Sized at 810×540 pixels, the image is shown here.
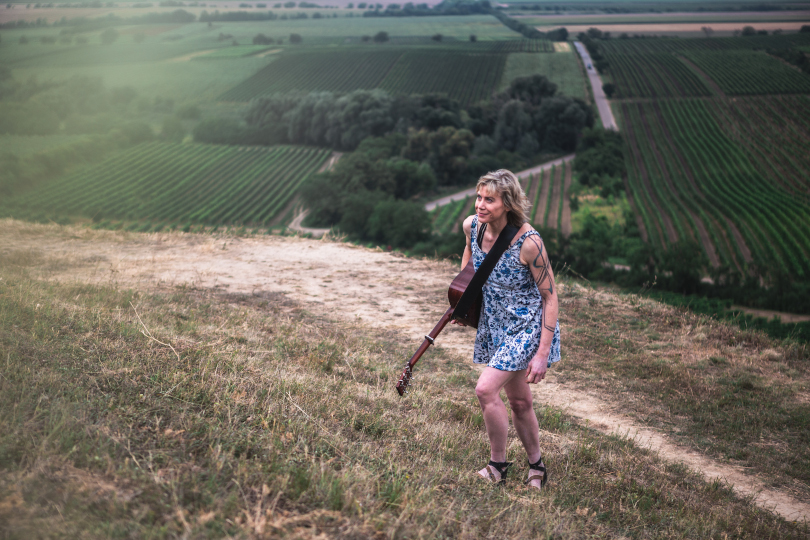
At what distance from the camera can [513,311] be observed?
151 inches

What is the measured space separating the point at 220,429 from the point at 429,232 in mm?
46648

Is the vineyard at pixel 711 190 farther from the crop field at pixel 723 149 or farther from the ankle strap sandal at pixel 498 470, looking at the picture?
the ankle strap sandal at pixel 498 470

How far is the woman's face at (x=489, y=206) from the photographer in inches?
146

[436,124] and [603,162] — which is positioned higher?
[436,124]

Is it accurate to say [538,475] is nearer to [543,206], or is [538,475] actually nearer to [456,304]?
[456,304]

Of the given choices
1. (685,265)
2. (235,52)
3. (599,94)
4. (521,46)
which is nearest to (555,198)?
(685,265)

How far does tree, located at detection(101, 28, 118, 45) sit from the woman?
219ft

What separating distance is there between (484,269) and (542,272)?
1.30 feet

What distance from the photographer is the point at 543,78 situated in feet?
259

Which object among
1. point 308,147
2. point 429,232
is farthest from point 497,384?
point 308,147

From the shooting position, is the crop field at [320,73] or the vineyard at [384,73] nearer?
the crop field at [320,73]

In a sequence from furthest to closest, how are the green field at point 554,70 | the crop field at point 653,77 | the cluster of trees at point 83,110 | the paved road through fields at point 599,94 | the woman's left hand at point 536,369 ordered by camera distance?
the green field at point 554,70
the paved road through fields at point 599,94
the crop field at point 653,77
the cluster of trees at point 83,110
the woman's left hand at point 536,369

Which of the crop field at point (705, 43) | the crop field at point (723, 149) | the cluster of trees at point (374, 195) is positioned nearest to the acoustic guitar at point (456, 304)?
the crop field at point (723, 149)

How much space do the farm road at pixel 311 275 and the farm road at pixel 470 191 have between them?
45.4 metres
